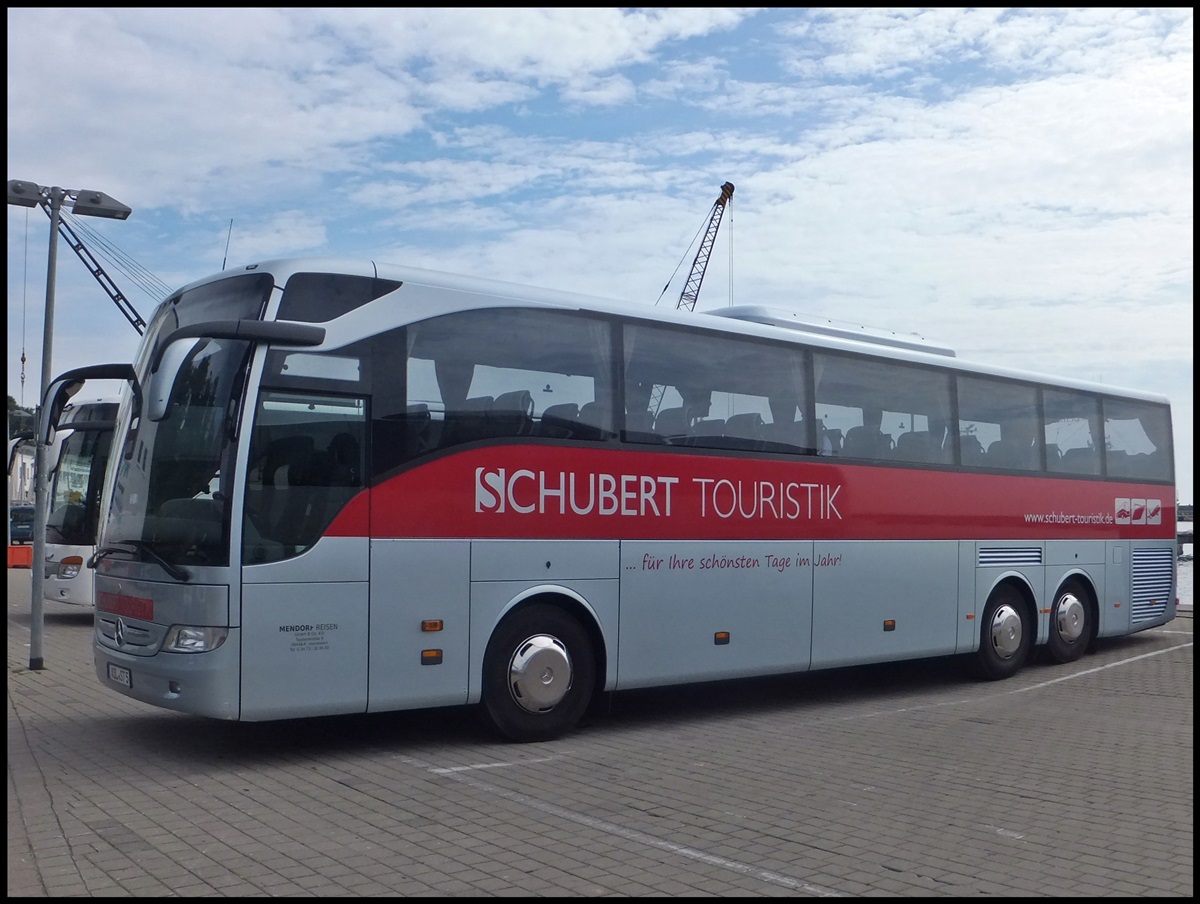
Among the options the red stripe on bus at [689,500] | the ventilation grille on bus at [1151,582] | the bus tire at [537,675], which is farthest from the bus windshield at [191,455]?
the ventilation grille on bus at [1151,582]

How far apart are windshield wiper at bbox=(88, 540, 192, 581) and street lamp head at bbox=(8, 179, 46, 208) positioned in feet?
22.6

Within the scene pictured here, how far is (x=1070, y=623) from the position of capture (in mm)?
15469

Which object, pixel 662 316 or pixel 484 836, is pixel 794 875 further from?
pixel 662 316

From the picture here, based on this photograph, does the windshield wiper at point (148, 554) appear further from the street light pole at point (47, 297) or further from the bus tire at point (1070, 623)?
the bus tire at point (1070, 623)

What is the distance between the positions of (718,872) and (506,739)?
3706 mm

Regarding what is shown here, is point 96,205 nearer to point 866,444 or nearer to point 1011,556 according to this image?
point 866,444

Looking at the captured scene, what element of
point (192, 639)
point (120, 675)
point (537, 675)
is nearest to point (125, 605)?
point (120, 675)

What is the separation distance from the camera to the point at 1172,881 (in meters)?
5.87

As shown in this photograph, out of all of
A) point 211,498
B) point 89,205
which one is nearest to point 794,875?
point 211,498

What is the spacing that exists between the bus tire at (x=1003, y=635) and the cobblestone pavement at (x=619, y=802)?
185 centimetres

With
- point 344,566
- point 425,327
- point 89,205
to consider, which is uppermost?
point 89,205

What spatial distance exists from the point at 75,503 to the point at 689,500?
1238 centimetres

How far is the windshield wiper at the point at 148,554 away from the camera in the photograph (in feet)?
26.9

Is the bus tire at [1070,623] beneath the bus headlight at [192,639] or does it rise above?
beneath
